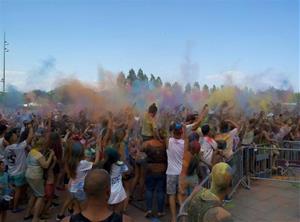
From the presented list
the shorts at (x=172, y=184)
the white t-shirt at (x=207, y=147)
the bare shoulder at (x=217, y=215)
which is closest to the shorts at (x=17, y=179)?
the shorts at (x=172, y=184)

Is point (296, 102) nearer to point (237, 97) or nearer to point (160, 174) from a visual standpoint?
point (237, 97)

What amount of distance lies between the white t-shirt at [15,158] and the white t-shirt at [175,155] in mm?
2721

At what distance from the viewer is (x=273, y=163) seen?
1002 centimetres

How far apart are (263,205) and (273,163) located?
9.16 ft

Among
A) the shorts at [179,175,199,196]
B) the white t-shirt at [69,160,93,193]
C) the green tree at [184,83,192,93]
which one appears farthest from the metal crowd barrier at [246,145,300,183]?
the green tree at [184,83,192,93]

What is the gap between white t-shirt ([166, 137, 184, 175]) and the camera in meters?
6.04

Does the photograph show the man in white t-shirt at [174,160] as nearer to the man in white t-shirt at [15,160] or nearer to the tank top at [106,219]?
the man in white t-shirt at [15,160]

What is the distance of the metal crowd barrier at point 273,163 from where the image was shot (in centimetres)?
916

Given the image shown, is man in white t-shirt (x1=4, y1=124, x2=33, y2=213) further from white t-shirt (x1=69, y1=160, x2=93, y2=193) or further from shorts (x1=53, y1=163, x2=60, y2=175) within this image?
white t-shirt (x1=69, y1=160, x2=93, y2=193)

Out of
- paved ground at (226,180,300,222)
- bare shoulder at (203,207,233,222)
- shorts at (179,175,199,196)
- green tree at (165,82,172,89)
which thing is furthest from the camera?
green tree at (165,82,172,89)

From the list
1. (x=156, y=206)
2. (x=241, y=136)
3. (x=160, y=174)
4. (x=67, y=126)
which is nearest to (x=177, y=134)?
(x=160, y=174)

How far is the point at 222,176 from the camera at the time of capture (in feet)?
9.95

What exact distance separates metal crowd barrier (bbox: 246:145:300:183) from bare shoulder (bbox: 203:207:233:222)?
6.47m

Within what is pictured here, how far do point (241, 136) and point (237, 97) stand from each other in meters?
5.12
